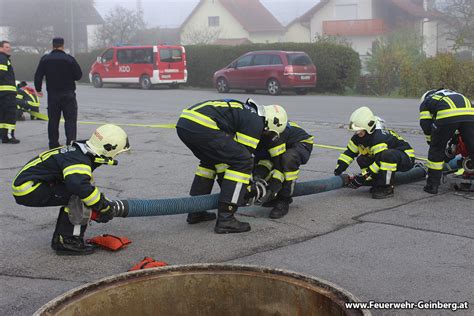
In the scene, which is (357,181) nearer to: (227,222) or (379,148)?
(379,148)

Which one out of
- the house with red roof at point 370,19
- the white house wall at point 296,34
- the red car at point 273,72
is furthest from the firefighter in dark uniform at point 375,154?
the white house wall at point 296,34

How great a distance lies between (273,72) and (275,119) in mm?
15839

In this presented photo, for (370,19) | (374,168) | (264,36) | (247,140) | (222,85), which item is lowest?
(374,168)

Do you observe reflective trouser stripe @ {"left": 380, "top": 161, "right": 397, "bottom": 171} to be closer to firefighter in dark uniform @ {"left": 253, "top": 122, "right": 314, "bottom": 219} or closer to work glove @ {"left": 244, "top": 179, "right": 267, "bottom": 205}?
firefighter in dark uniform @ {"left": 253, "top": 122, "right": 314, "bottom": 219}

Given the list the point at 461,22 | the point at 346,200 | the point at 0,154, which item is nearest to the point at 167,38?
the point at 461,22

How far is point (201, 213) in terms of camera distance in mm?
6230

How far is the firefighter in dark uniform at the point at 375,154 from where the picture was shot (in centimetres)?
683

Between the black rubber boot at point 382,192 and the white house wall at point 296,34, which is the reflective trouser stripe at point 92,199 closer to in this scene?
the black rubber boot at point 382,192

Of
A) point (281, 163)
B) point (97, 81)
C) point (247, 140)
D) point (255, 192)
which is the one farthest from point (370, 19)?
point (247, 140)

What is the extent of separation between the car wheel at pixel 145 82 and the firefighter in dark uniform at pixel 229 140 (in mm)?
20656

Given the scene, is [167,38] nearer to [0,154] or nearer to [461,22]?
[461,22]

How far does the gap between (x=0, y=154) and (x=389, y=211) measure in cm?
652

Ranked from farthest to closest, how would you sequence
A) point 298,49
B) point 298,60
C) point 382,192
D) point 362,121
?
point 298,49, point 298,60, point 382,192, point 362,121

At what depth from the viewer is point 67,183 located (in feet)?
16.4
